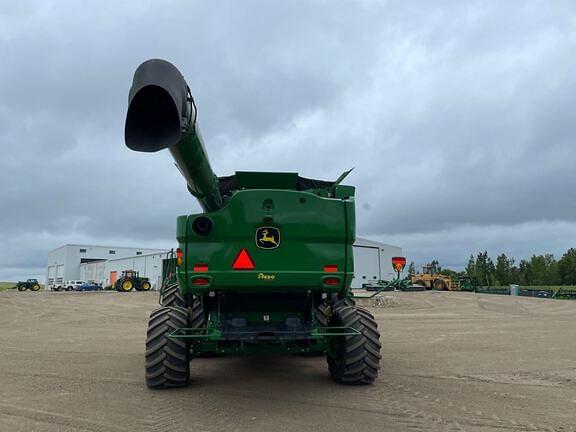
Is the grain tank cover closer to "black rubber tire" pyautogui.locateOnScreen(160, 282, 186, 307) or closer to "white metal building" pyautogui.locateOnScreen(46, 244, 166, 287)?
"black rubber tire" pyautogui.locateOnScreen(160, 282, 186, 307)

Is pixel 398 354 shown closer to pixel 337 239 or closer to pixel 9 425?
pixel 337 239

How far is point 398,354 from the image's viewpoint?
389 inches

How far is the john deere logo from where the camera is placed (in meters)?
6.08

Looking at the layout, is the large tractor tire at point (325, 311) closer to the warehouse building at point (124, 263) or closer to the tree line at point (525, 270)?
the warehouse building at point (124, 263)

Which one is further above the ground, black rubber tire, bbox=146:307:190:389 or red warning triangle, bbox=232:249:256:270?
red warning triangle, bbox=232:249:256:270

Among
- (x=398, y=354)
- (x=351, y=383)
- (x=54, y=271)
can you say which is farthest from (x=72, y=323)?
(x=54, y=271)

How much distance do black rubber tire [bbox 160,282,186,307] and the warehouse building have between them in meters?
39.9

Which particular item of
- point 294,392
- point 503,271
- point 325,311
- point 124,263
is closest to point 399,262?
point 325,311

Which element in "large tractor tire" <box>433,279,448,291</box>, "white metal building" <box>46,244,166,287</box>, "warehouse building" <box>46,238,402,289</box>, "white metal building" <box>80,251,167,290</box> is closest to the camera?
"large tractor tire" <box>433,279,448,291</box>

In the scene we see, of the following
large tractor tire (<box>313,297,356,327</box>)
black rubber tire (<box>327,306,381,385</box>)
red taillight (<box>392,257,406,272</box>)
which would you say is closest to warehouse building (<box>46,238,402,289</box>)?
large tractor tire (<box>313,297,356,327</box>)

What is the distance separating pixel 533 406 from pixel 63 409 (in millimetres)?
5619

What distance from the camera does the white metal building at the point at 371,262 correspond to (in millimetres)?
55938

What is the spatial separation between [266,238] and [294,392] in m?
2.13

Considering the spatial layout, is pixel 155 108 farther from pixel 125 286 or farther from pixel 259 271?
pixel 125 286
